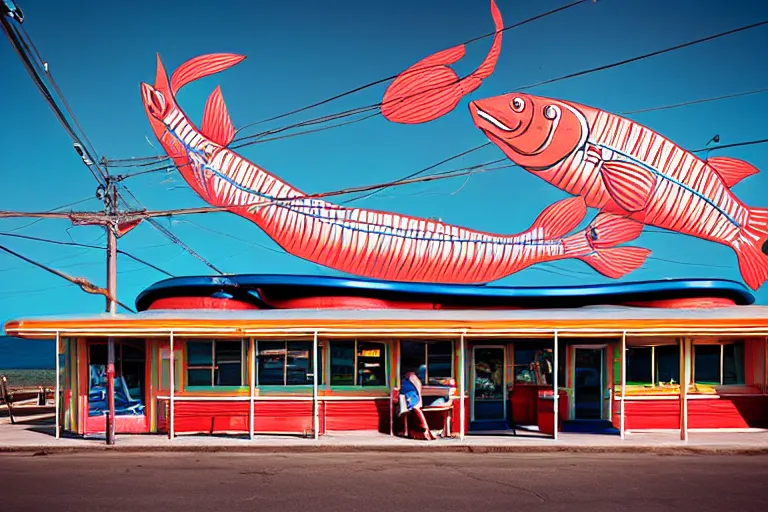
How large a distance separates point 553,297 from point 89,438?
457 inches

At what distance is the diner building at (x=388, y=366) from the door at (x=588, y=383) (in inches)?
1.2

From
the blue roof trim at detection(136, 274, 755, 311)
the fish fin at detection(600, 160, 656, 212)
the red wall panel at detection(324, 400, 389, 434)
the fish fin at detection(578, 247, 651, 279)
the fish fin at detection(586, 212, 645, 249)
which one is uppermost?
the fish fin at detection(600, 160, 656, 212)

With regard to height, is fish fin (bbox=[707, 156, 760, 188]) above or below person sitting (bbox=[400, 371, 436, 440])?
above

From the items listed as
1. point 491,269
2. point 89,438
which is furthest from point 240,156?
point 89,438

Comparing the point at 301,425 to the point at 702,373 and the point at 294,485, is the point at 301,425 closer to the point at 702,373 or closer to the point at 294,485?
the point at 294,485

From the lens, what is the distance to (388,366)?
58.3ft

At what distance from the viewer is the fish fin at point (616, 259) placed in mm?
21484

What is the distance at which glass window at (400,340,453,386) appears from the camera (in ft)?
58.6

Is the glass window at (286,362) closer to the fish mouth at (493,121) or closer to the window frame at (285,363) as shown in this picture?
the window frame at (285,363)

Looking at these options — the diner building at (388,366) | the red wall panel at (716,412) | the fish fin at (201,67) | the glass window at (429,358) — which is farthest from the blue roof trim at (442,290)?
the fish fin at (201,67)

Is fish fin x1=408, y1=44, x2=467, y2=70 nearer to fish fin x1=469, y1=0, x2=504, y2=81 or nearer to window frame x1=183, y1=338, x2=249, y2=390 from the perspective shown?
A: fish fin x1=469, y1=0, x2=504, y2=81

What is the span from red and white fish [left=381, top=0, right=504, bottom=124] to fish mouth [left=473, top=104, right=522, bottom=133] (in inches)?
27.8

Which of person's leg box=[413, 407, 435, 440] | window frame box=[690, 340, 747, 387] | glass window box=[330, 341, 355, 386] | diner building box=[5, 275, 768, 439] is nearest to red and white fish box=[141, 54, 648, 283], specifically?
diner building box=[5, 275, 768, 439]

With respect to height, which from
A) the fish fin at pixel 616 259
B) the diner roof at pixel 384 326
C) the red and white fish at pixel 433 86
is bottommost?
the diner roof at pixel 384 326
